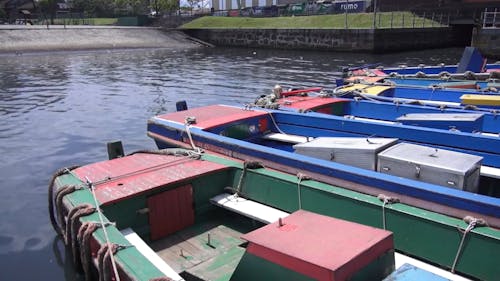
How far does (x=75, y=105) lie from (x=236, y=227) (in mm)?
13151

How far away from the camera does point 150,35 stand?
172 feet

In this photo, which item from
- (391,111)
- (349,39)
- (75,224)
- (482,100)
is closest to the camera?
(75,224)

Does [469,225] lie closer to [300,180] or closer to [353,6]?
[300,180]

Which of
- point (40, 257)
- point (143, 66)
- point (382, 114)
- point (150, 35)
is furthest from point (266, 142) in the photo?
point (150, 35)

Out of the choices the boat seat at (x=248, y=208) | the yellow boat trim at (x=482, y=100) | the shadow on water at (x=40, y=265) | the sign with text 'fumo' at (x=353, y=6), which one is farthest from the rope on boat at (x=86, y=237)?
the sign with text 'fumo' at (x=353, y=6)

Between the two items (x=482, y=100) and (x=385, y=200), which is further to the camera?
(x=482, y=100)

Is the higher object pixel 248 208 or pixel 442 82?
pixel 442 82

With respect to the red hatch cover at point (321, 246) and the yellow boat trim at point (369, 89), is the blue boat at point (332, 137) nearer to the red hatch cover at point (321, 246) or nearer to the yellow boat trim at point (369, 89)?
the red hatch cover at point (321, 246)

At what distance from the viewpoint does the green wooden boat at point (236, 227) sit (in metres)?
3.17

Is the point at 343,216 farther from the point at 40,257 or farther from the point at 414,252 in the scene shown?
the point at 40,257

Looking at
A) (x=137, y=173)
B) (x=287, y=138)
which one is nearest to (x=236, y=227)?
(x=137, y=173)

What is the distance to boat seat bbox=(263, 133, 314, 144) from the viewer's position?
738cm

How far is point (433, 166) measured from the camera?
15.2 feet

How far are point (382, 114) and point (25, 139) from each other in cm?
927
